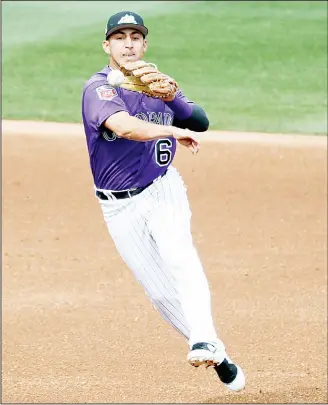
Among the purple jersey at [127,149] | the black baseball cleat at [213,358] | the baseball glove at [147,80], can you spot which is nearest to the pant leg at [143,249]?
the purple jersey at [127,149]

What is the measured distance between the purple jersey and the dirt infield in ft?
5.86

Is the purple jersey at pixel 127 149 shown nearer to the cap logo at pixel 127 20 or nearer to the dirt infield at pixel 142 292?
the cap logo at pixel 127 20

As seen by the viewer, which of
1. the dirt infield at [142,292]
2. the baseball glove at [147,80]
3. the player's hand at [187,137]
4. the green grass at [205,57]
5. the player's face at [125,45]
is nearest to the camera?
the player's hand at [187,137]

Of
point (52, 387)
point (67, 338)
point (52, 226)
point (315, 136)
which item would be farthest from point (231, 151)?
point (52, 387)

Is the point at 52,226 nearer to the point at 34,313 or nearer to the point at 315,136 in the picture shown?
the point at 34,313

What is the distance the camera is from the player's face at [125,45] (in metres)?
5.91

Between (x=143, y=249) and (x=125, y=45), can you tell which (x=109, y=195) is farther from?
(x=125, y=45)

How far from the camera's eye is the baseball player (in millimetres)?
5691

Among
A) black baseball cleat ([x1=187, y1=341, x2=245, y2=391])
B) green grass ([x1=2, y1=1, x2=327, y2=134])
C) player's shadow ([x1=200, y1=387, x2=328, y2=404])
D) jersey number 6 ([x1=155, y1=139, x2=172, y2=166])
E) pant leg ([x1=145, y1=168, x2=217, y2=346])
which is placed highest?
jersey number 6 ([x1=155, y1=139, x2=172, y2=166])

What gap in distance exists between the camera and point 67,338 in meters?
8.35

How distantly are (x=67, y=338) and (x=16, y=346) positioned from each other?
460 millimetres

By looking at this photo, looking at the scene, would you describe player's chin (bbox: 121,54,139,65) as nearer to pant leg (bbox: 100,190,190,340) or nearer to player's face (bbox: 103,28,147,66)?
player's face (bbox: 103,28,147,66)

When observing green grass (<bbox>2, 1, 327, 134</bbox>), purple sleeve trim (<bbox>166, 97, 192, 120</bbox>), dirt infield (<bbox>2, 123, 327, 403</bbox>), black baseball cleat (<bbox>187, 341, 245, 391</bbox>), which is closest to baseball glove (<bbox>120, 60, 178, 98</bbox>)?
purple sleeve trim (<bbox>166, 97, 192, 120</bbox>)

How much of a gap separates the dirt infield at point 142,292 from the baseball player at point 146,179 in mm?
1282
